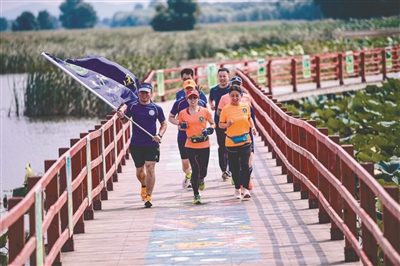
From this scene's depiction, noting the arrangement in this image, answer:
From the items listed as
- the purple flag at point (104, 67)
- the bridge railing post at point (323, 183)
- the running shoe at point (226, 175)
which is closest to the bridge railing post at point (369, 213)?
the bridge railing post at point (323, 183)

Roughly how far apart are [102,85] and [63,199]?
3.35 meters

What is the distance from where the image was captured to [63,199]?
28.2ft

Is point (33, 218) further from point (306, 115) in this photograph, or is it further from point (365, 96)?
point (365, 96)

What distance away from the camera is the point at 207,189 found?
13039mm

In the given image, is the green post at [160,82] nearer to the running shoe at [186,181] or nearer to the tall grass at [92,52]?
the tall grass at [92,52]

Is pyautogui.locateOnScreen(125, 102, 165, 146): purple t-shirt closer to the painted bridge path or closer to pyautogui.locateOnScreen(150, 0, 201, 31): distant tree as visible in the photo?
the painted bridge path

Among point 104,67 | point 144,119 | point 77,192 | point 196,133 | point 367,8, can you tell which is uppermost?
point 367,8

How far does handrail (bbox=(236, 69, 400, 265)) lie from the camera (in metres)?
6.72

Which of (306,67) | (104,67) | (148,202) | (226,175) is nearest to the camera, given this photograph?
(148,202)

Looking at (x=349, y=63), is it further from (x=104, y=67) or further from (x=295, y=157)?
(x=104, y=67)

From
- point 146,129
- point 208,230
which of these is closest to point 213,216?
point 208,230

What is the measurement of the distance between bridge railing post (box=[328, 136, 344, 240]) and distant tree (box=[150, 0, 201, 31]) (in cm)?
12319

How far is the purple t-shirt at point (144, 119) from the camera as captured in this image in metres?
11.3

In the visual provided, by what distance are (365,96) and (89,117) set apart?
32.3 ft
